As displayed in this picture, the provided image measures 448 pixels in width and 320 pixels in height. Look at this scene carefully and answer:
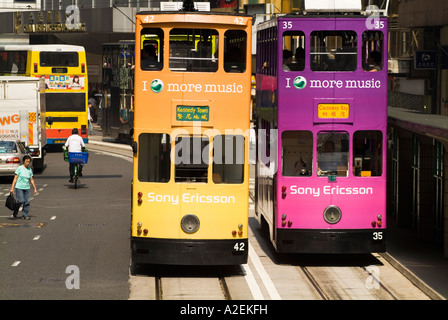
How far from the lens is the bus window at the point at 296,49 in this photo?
65.1 feet

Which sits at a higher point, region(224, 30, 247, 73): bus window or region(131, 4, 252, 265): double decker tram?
region(224, 30, 247, 73): bus window

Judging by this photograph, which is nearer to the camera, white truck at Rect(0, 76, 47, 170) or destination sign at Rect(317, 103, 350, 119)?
destination sign at Rect(317, 103, 350, 119)

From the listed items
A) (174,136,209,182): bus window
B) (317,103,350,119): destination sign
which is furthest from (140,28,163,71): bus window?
(317,103,350,119): destination sign

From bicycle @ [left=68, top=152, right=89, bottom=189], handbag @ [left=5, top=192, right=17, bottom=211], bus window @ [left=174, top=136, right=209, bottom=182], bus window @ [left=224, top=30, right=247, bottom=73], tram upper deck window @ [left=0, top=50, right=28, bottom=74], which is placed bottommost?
handbag @ [left=5, top=192, right=17, bottom=211]

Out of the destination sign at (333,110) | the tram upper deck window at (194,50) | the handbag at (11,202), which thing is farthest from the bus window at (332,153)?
the handbag at (11,202)

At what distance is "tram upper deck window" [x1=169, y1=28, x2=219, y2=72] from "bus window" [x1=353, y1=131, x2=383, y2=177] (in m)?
3.46

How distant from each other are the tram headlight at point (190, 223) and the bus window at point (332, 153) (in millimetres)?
3022

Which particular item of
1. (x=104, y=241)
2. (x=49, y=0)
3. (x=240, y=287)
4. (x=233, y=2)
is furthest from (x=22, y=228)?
(x=49, y=0)

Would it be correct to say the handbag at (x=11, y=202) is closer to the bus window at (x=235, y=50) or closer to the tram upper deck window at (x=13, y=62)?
the bus window at (x=235, y=50)

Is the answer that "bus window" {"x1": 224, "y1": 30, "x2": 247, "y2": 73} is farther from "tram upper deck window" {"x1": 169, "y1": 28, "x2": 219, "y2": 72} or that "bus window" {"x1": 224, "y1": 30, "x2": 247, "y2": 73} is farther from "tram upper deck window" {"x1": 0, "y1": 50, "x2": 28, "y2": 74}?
"tram upper deck window" {"x1": 0, "y1": 50, "x2": 28, "y2": 74}

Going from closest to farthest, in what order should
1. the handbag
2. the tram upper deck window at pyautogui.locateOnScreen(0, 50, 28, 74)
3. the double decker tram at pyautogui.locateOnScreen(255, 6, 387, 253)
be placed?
the double decker tram at pyautogui.locateOnScreen(255, 6, 387, 253) < the handbag < the tram upper deck window at pyautogui.locateOnScreen(0, 50, 28, 74)

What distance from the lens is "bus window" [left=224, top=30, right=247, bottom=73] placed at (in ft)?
59.1

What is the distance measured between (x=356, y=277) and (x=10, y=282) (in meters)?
6.27

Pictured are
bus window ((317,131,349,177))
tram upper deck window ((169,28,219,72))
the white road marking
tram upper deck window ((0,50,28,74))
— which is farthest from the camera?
tram upper deck window ((0,50,28,74))
